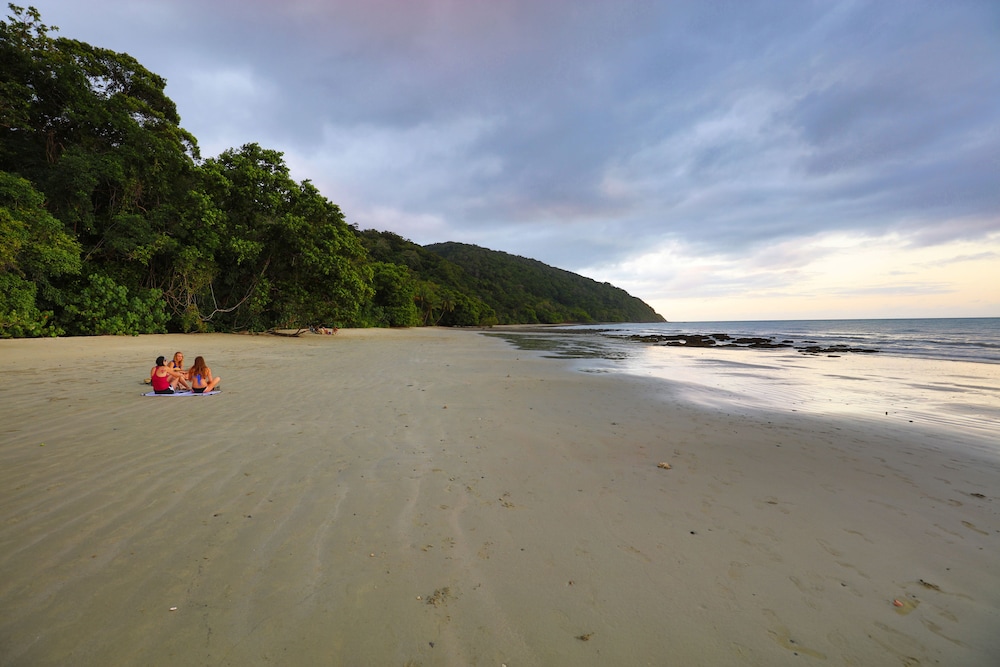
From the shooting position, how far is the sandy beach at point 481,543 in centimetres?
205

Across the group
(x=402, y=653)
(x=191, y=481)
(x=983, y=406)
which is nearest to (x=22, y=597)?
(x=191, y=481)

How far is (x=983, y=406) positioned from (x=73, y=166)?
30918mm

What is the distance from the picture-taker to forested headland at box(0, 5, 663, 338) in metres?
16.2

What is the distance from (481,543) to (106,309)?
24021mm

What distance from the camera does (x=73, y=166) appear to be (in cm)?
1694

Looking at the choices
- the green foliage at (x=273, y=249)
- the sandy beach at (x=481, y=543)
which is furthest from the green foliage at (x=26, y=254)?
the sandy beach at (x=481, y=543)

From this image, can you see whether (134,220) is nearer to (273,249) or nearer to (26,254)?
(26,254)

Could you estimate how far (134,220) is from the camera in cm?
1891

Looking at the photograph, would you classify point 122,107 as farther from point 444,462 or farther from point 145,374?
point 444,462

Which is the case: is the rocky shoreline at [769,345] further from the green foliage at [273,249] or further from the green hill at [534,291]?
the green hill at [534,291]

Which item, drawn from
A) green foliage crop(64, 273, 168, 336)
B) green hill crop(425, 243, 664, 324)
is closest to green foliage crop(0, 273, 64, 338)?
green foliage crop(64, 273, 168, 336)

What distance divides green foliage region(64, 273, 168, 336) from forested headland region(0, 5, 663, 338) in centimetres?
6

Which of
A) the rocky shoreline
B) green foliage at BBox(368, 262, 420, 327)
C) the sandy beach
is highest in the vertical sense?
green foliage at BBox(368, 262, 420, 327)

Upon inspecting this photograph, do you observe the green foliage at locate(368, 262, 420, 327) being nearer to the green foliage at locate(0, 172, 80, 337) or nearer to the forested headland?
the forested headland
